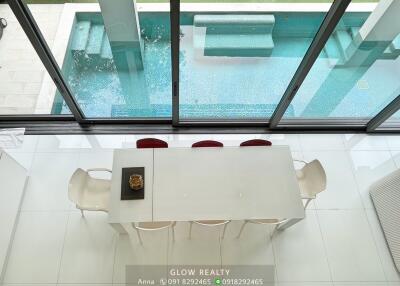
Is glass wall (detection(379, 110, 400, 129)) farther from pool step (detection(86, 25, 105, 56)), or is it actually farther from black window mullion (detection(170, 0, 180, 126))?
pool step (detection(86, 25, 105, 56))

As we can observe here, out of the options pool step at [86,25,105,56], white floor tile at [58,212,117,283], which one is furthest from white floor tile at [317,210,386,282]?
pool step at [86,25,105,56]

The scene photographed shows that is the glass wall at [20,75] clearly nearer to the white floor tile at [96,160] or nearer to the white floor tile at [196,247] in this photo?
the white floor tile at [96,160]

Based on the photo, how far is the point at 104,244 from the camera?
128 inches

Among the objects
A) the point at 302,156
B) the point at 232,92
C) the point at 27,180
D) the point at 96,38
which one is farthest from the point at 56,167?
the point at 302,156

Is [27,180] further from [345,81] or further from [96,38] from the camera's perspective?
[345,81]

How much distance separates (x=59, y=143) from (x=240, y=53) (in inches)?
107

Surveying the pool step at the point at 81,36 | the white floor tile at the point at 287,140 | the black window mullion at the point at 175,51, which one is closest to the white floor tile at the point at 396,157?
the white floor tile at the point at 287,140

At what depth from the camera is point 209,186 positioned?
2814 millimetres

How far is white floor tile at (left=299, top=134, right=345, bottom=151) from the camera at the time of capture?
160 inches

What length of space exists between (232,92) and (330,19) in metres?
1.42

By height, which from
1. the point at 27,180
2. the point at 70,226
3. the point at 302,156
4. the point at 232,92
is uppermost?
the point at 232,92

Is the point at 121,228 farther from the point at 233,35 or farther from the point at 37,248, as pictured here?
the point at 233,35

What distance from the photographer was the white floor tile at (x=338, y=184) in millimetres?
3586

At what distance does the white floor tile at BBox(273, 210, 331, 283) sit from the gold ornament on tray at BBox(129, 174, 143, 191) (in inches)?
66.6
